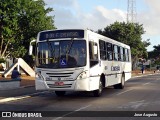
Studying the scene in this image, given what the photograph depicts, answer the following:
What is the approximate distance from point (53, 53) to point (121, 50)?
8.84 m

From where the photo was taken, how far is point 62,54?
1706cm

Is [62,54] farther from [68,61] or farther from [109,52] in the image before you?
[109,52]

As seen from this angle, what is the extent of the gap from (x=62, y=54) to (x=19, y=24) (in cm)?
2850

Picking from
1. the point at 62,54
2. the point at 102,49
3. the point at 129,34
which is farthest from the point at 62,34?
the point at 129,34

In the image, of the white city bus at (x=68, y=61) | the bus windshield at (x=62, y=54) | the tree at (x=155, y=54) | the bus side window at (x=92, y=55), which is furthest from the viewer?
the tree at (x=155, y=54)

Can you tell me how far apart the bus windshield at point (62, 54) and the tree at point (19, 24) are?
1005 inches

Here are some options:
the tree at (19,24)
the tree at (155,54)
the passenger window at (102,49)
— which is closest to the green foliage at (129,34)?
the tree at (19,24)

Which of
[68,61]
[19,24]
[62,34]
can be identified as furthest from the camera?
[19,24]

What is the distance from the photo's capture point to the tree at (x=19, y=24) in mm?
42812

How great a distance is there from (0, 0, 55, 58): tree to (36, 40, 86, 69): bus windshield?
2552 centimetres

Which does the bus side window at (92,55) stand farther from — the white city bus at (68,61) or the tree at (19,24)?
the tree at (19,24)

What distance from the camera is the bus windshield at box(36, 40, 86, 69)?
55.5ft

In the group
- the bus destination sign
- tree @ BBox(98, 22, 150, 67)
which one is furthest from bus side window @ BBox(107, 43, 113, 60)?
tree @ BBox(98, 22, 150, 67)

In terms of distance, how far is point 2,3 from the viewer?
42.7 metres
